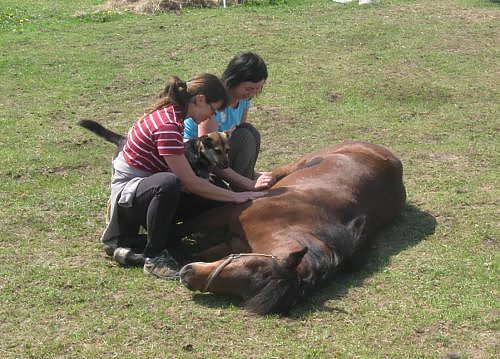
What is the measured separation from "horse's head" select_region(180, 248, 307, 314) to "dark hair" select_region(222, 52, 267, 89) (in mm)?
1792

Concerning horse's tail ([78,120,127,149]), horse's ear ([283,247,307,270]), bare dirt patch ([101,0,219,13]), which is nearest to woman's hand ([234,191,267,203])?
horse's ear ([283,247,307,270])

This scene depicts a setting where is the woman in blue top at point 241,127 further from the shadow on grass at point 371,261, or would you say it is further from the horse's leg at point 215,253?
the shadow on grass at point 371,261

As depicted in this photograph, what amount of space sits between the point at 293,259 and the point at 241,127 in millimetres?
1897

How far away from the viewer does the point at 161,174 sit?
5500 mm

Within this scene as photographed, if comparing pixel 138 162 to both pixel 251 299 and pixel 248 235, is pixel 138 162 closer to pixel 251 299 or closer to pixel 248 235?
pixel 248 235

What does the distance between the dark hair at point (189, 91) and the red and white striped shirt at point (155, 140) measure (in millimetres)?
50

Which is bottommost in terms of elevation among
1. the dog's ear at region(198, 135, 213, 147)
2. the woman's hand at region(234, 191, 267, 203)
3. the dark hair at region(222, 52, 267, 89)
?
the woman's hand at region(234, 191, 267, 203)

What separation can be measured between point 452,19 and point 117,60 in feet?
19.7

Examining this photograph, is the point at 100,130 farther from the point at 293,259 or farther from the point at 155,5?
the point at 155,5

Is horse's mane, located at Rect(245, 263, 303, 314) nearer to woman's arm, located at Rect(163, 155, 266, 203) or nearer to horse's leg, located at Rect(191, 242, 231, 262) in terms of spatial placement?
horse's leg, located at Rect(191, 242, 231, 262)

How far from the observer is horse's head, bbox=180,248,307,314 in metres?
4.86

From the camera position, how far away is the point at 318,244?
5.28 m

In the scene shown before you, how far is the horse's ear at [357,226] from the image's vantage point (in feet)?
18.5

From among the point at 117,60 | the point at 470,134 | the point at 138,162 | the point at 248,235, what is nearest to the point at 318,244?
the point at 248,235
